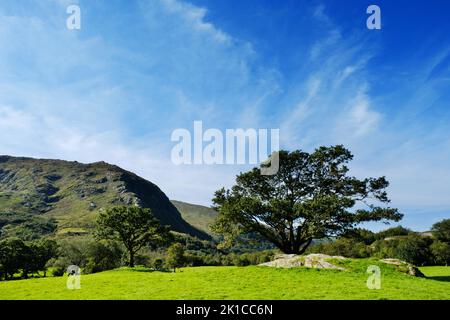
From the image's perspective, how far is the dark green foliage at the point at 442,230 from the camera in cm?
11850

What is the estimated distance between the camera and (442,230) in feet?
410

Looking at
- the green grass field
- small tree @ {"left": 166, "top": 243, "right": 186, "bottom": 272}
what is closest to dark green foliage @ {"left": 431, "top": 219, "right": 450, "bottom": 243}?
small tree @ {"left": 166, "top": 243, "right": 186, "bottom": 272}

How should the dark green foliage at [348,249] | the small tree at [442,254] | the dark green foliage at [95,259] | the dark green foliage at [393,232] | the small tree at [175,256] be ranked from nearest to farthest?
the dark green foliage at [95,259] < the small tree at [442,254] < the small tree at [175,256] < the dark green foliage at [348,249] < the dark green foliage at [393,232]

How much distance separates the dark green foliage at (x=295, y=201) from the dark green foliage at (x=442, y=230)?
291 feet

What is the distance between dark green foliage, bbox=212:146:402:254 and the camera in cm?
4594

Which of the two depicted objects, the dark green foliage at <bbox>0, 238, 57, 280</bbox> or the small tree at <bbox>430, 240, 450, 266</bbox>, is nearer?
the dark green foliage at <bbox>0, 238, 57, 280</bbox>

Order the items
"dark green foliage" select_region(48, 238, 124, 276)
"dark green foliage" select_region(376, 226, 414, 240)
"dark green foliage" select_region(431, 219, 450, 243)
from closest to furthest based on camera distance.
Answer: "dark green foliage" select_region(48, 238, 124, 276)
"dark green foliage" select_region(431, 219, 450, 243)
"dark green foliage" select_region(376, 226, 414, 240)

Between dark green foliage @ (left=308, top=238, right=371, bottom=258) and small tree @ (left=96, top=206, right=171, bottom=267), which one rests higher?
small tree @ (left=96, top=206, right=171, bottom=267)

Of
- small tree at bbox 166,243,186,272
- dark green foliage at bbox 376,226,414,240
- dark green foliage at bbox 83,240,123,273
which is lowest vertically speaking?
small tree at bbox 166,243,186,272

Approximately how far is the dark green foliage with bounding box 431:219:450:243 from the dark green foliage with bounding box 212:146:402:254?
3493 inches

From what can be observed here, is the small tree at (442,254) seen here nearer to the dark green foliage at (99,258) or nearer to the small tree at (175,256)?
the small tree at (175,256)

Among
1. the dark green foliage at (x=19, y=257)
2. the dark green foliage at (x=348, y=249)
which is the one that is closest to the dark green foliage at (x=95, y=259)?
the dark green foliage at (x=19, y=257)

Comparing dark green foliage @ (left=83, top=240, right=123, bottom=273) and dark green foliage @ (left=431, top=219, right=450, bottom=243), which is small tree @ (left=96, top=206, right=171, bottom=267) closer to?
dark green foliage @ (left=83, top=240, right=123, bottom=273)
